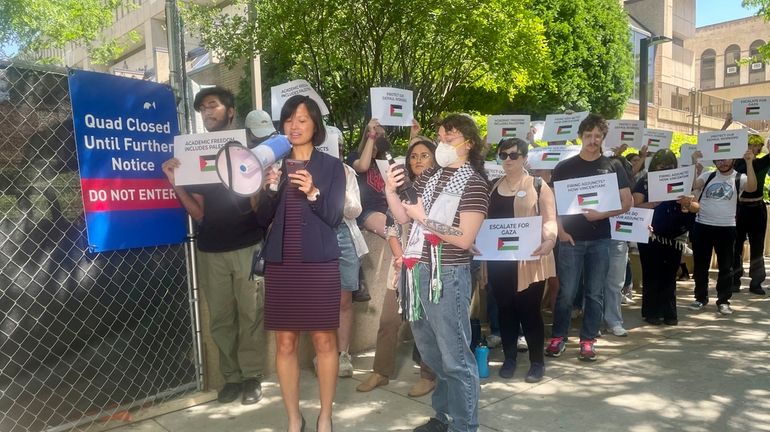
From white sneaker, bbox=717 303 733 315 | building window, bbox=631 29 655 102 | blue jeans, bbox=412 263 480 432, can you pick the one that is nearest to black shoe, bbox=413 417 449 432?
blue jeans, bbox=412 263 480 432

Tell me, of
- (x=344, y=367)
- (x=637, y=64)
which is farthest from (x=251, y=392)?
(x=637, y=64)

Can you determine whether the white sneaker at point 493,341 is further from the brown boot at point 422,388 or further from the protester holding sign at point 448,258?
the protester holding sign at point 448,258

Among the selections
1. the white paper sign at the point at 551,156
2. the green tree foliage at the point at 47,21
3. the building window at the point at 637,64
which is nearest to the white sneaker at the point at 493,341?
the white paper sign at the point at 551,156

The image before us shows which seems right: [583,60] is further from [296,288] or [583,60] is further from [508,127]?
[296,288]

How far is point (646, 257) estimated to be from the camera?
21.2ft

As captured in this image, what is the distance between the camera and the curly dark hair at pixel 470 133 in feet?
11.2

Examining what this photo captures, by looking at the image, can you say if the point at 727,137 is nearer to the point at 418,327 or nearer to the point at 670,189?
the point at 670,189

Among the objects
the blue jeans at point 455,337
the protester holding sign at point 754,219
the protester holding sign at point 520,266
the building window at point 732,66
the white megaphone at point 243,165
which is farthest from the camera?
the building window at point 732,66

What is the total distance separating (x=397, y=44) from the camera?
8922 millimetres

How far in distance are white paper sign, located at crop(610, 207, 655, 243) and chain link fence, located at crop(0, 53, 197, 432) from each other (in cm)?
390

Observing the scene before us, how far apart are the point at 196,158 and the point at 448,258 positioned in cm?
170

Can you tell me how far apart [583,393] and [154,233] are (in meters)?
3.20

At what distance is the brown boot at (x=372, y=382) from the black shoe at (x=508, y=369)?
903 mm

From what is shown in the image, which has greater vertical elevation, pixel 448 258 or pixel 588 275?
pixel 448 258
